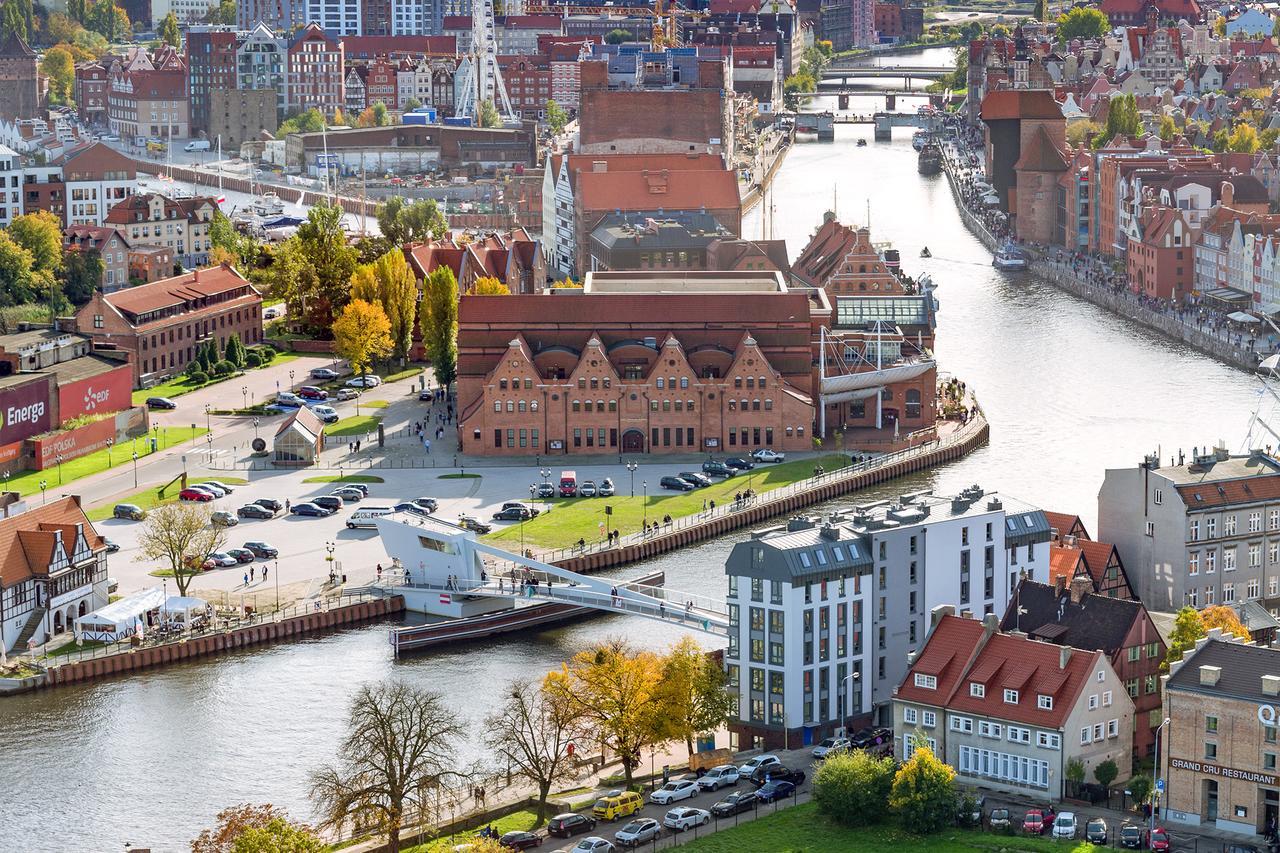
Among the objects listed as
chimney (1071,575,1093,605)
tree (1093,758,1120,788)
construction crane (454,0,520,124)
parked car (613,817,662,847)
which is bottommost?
parked car (613,817,662,847)

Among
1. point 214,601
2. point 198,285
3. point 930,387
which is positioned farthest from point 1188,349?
point 214,601

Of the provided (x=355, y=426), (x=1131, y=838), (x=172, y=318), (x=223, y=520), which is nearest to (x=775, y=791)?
(x=1131, y=838)

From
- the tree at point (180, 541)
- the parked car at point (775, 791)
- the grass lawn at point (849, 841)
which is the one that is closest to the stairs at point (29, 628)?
the tree at point (180, 541)

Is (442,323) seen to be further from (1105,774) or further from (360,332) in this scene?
(1105,774)

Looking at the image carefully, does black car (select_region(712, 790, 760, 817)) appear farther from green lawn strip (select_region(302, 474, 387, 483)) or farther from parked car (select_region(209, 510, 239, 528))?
green lawn strip (select_region(302, 474, 387, 483))

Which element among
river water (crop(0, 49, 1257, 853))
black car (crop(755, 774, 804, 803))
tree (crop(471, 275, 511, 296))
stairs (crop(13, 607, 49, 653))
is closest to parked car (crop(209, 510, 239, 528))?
river water (crop(0, 49, 1257, 853))
